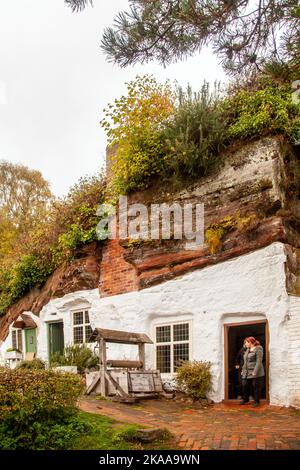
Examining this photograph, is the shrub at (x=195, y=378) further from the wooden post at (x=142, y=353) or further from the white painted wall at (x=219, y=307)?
the wooden post at (x=142, y=353)

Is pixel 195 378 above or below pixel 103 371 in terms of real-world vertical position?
below

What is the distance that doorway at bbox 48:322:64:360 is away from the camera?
17516 mm

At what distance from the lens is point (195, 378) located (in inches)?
471

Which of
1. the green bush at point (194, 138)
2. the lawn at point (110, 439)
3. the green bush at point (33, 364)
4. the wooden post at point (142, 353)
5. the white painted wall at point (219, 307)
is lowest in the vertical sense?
the green bush at point (33, 364)

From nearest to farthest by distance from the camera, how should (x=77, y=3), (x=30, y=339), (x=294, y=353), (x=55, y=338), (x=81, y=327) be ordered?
1. (x=77, y=3)
2. (x=294, y=353)
3. (x=81, y=327)
4. (x=55, y=338)
5. (x=30, y=339)

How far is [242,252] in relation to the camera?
39.9ft

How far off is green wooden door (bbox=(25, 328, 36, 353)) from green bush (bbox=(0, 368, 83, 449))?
1028 cm

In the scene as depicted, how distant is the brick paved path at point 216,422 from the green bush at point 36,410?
5.02ft

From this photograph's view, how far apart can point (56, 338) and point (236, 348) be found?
6453 millimetres

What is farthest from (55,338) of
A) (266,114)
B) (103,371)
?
(266,114)

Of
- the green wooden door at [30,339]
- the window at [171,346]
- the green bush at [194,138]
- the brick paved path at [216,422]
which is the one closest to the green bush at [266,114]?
the green bush at [194,138]

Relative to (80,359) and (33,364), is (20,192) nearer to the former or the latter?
(33,364)

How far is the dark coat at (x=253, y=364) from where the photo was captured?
430 inches
